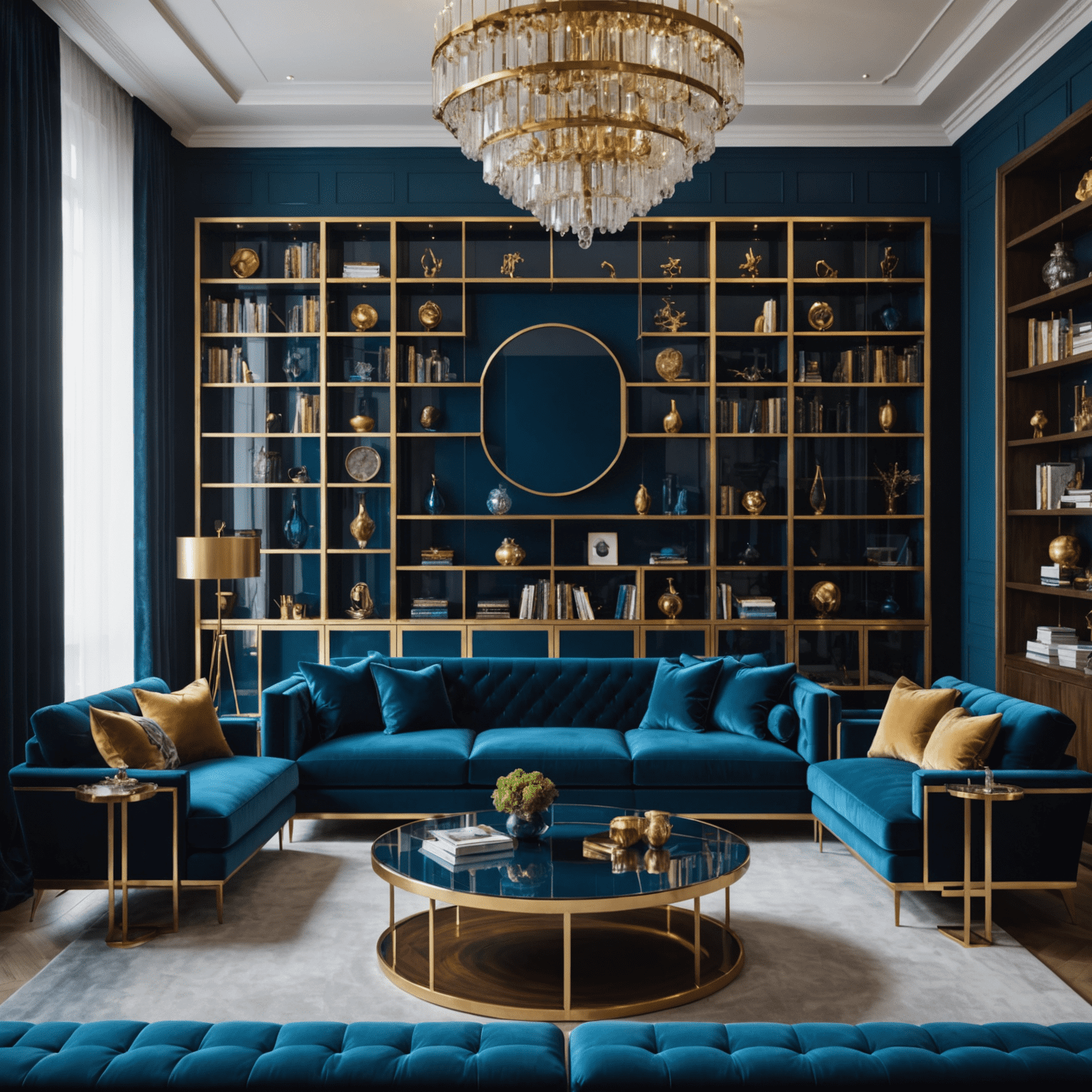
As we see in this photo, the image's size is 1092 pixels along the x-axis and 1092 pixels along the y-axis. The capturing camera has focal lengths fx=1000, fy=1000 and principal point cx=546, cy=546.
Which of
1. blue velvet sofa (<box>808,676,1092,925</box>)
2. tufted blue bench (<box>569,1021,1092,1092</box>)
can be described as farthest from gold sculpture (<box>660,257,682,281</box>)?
tufted blue bench (<box>569,1021,1092,1092</box>)

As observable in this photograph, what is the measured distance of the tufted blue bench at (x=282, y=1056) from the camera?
57.0 inches

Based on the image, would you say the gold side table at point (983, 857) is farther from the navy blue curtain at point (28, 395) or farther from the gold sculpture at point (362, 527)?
the gold sculpture at point (362, 527)

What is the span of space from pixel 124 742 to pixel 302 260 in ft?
11.9

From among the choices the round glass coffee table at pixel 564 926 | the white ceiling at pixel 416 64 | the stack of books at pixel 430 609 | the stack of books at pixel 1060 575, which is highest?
the white ceiling at pixel 416 64

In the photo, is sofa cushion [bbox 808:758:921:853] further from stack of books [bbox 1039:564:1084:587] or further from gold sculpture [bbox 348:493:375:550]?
gold sculpture [bbox 348:493:375:550]

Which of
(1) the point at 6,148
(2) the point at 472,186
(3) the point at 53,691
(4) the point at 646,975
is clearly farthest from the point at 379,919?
(2) the point at 472,186

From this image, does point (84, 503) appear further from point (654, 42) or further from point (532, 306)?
point (654, 42)

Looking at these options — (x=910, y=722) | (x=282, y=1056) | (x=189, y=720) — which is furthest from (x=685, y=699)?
(x=282, y=1056)

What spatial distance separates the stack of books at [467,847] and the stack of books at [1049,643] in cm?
297

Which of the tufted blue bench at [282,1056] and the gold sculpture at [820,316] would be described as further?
the gold sculpture at [820,316]

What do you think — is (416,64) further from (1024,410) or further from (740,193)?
(1024,410)

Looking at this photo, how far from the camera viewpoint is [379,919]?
3682 millimetres

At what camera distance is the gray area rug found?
115 inches

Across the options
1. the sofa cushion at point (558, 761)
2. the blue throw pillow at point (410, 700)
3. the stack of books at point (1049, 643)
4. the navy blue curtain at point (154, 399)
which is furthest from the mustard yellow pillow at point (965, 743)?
the navy blue curtain at point (154, 399)
